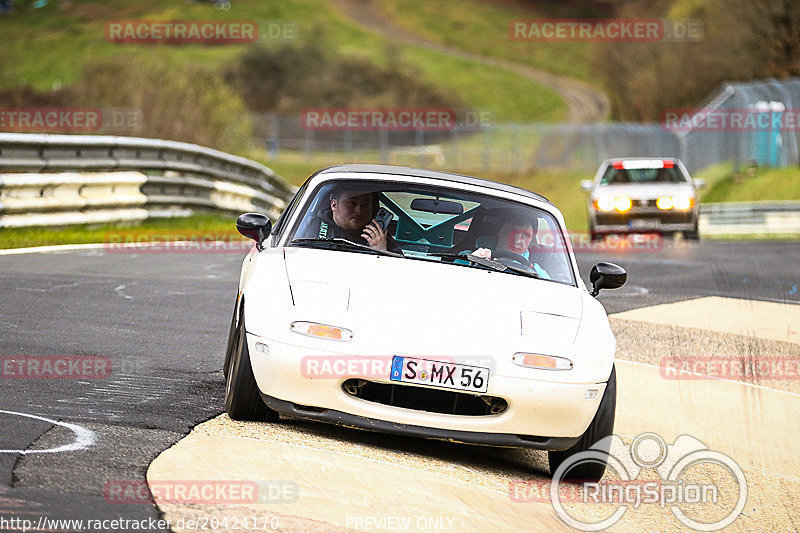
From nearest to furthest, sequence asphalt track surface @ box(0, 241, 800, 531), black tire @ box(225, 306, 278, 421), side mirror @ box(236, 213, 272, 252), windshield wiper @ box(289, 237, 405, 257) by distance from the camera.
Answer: asphalt track surface @ box(0, 241, 800, 531) → black tire @ box(225, 306, 278, 421) → windshield wiper @ box(289, 237, 405, 257) → side mirror @ box(236, 213, 272, 252)

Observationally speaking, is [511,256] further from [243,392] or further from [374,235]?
[243,392]

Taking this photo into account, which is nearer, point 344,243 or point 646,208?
point 344,243

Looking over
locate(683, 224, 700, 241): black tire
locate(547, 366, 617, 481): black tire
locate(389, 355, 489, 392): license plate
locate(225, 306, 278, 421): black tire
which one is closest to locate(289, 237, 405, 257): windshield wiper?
locate(225, 306, 278, 421): black tire

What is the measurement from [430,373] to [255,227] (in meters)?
2.14

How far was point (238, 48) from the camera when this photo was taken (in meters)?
101

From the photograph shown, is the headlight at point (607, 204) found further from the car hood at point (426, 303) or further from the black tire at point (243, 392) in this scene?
the black tire at point (243, 392)

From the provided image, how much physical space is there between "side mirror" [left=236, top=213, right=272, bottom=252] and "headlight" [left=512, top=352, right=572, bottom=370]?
214 cm

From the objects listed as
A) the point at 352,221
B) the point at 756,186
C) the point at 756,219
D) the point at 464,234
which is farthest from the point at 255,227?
the point at 756,186

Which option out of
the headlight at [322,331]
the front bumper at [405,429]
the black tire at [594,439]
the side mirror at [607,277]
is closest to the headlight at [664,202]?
the side mirror at [607,277]

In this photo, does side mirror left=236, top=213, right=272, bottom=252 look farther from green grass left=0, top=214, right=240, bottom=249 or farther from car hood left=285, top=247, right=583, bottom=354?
green grass left=0, top=214, right=240, bottom=249

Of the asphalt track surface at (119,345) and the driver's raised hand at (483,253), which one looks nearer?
the asphalt track surface at (119,345)

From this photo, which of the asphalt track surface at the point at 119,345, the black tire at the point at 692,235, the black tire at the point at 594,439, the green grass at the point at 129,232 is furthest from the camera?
the black tire at the point at 692,235

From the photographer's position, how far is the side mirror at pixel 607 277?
6734mm

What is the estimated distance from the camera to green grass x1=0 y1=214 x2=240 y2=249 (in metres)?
13.6
